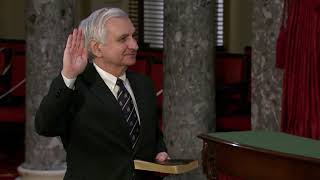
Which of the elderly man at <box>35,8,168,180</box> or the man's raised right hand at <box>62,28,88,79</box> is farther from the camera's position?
the elderly man at <box>35,8,168,180</box>

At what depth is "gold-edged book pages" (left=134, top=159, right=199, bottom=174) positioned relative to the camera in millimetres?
2693

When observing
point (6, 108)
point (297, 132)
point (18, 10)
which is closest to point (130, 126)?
point (297, 132)

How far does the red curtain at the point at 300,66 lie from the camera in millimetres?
3980

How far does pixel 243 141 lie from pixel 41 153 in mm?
2985

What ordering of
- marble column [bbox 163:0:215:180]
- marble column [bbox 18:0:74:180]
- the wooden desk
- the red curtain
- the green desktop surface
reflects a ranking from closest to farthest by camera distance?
1. the wooden desk
2. the green desktop surface
3. the red curtain
4. marble column [bbox 163:0:215:180]
5. marble column [bbox 18:0:74:180]

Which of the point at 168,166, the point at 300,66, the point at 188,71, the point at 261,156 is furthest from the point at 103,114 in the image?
the point at 188,71

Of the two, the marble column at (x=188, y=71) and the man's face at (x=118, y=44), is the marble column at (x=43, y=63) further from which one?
the man's face at (x=118, y=44)

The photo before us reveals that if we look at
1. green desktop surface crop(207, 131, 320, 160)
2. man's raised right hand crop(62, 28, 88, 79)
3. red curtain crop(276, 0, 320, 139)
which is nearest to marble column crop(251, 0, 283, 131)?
red curtain crop(276, 0, 320, 139)

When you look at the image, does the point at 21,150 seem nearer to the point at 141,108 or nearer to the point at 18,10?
the point at 18,10

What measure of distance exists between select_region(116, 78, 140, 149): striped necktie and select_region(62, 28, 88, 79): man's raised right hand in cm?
24

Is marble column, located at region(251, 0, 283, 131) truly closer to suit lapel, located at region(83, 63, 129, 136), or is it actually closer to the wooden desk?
the wooden desk

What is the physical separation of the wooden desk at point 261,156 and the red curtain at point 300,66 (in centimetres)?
76

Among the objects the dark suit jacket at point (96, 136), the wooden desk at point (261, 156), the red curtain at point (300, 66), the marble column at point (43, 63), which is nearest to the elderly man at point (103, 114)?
the dark suit jacket at point (96, 136)

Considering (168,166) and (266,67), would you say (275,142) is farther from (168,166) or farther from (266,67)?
(266,67)
